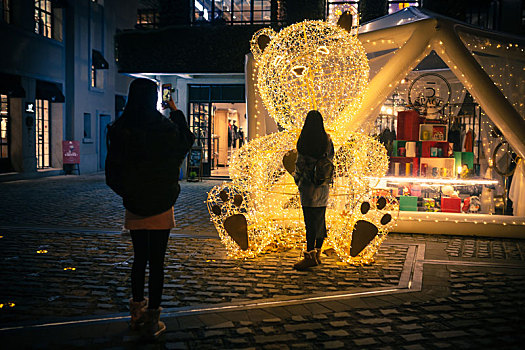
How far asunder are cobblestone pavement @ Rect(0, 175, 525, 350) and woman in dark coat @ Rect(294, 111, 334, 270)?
0.82 feet

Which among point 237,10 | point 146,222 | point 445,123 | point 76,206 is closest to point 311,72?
point 146,222

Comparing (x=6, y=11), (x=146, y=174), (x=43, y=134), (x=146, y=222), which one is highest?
(x=6, y=11)

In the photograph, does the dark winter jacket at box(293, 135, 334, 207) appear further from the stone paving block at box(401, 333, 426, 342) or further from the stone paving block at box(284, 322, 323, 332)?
the stone paving block at box(401, 333, 426, 342)

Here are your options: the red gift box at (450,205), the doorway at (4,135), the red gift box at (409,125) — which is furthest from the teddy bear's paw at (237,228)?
the doorway at (4,135)

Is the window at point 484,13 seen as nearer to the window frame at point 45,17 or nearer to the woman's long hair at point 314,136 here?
the window frame at point 45,17

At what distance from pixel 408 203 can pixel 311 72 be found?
339cm

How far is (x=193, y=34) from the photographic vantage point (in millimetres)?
15906

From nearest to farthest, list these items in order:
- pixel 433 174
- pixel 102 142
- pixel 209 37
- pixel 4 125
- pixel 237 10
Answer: pixel 433 174 → pixel 209 37 → pixel 4 125 → pixel 237 10 → pixel 102 142

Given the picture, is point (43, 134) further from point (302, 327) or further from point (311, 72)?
point (302, 327)

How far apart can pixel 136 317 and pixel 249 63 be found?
5402mm

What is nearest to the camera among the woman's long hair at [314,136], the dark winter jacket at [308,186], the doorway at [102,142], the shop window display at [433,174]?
the woman's long hair at [314,136]

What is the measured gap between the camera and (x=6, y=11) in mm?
16250

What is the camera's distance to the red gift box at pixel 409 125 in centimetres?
832

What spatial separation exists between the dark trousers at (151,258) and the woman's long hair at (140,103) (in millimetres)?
761
